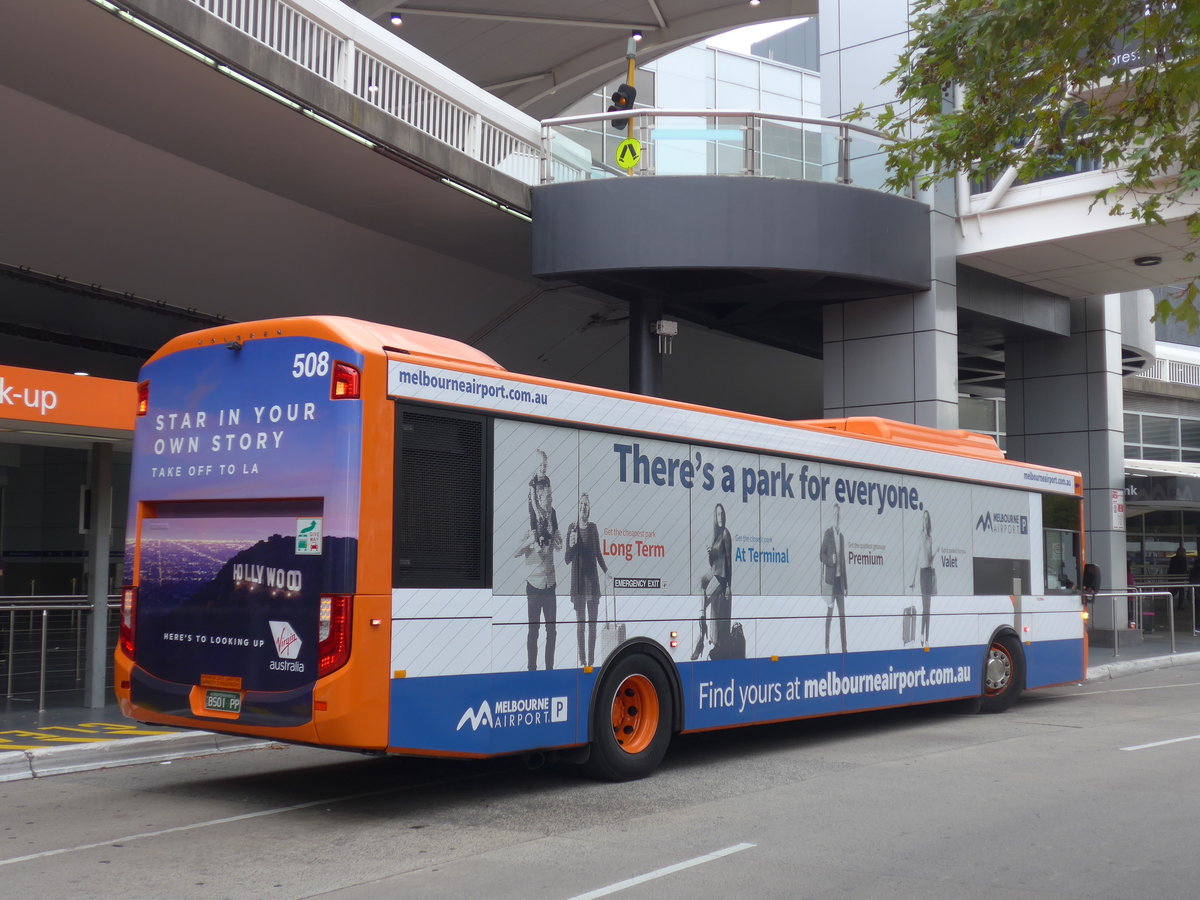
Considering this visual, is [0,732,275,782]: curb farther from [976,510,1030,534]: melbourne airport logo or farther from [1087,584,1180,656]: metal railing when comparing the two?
[1087,584,1180,656]: metal railing

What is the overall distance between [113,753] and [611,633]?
15.3 ft

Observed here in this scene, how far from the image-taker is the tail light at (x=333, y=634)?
7812mm

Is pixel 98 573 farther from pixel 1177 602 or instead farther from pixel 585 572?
pixel 1177 602

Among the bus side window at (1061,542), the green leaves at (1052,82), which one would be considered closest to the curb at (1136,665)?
the bus side window at (1061,542)

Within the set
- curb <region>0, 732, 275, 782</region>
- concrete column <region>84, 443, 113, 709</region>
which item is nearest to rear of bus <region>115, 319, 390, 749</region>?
curb <region>0, 732, 275, 782</region>

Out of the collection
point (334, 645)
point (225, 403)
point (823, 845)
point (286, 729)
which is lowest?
point (823, 845)

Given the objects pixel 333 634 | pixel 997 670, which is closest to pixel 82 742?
pixel 333 634

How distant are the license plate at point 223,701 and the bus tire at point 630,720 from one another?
2762 mm

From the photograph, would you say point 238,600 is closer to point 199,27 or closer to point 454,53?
point 199,27

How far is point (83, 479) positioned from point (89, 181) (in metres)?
12.8

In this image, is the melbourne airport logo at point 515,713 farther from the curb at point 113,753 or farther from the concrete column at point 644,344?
the concrete column at point 644,344

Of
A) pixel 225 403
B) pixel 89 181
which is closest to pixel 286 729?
pixel 225 403

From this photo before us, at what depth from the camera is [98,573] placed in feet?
44.5

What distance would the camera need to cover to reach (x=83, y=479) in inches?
1094
